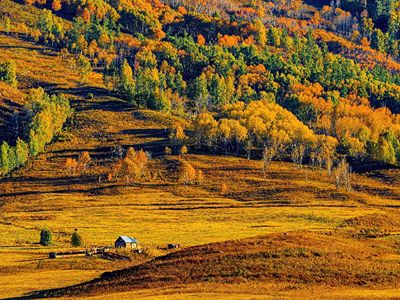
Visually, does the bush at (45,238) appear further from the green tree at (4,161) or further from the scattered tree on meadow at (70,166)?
the green tree at (4,161)

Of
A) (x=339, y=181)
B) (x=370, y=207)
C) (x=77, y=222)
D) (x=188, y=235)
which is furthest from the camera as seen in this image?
(x=339, y=181)

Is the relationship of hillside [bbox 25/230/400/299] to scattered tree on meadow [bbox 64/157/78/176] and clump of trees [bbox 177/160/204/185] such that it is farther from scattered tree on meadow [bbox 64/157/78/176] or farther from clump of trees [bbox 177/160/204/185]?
scattered tree on meadow [bbox 64/157/78/176]

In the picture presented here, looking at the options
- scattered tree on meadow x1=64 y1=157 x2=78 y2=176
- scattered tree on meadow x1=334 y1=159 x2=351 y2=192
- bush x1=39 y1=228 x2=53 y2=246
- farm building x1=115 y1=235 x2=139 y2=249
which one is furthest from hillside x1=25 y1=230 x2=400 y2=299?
scattered tree on meadow x1=64 y1=157 x2=78 y2=176

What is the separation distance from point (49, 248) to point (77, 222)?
1249 inches

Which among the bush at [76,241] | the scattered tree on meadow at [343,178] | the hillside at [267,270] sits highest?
the scattered tree on meadow at [343,178]

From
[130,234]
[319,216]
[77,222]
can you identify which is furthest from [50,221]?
[319,216]

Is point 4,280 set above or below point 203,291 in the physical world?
below

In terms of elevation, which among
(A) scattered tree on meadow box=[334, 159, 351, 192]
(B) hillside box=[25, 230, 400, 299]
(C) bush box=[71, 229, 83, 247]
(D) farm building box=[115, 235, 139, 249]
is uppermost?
(A) scattered tree on meadow box=[334, 159, 351, 192]

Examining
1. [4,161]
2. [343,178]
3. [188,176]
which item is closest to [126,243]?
[188,176]

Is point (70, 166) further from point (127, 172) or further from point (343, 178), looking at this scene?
point (343, 178)

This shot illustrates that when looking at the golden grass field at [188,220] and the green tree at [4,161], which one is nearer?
the golden grass field at [188,220]

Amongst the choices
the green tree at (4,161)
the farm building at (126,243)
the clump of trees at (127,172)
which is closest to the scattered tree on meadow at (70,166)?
the clump of trees at (127,172)

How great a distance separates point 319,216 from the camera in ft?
485

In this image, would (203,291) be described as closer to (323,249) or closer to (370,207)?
(323,249)
